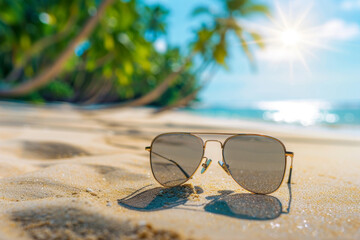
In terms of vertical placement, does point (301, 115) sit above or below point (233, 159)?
above

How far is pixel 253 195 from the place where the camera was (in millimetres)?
1217

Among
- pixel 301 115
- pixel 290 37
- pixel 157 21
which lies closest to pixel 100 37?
pixel 290 37

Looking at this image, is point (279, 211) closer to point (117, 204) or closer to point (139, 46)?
point (117, 204)

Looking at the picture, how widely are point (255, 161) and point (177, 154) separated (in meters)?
0.41

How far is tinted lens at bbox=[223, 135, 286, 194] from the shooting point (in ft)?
4.04

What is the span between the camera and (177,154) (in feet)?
4.46

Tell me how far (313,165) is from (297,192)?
3.07 ft

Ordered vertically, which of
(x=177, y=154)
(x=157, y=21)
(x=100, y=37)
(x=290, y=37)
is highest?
(x=157, y=21)

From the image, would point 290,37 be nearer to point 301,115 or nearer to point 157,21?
point 157,21

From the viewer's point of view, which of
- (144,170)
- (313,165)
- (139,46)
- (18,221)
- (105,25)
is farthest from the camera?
(139,46)

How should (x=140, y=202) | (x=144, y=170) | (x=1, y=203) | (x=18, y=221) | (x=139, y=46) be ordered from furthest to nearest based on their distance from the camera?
(x=139, y=46) < (x=144, y=170) < (x=140, y=202) < (x=1, y=203) < (x=18, y=221)

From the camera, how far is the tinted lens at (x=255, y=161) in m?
1.23

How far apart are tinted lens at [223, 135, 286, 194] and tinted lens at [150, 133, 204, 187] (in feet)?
0.55

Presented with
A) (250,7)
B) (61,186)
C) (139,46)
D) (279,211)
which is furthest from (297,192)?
(250,7)
